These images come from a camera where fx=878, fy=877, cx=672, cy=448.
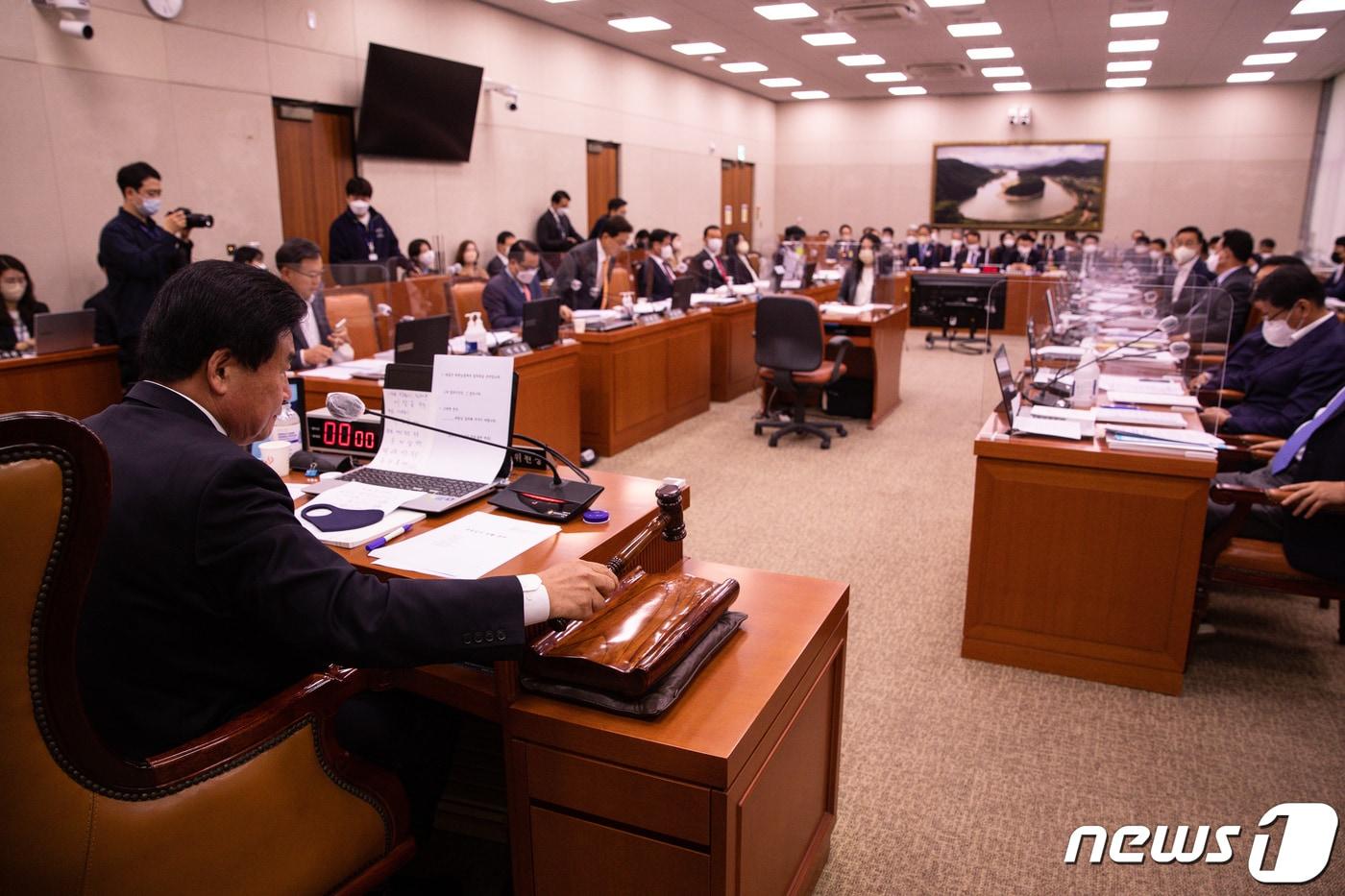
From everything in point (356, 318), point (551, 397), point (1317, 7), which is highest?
point (1317, 7)

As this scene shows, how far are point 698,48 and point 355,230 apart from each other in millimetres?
5820

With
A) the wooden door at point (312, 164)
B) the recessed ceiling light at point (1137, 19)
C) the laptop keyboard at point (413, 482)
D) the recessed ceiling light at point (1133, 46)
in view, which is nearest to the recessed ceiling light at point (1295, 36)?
the recessed ceiling light at point (1133, 46)

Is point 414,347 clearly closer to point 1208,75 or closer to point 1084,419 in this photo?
point 1084,419

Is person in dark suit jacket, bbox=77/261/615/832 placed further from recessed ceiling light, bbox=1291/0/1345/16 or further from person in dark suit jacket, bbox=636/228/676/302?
recessed ceiling light, bbox=1291/0/1345/16

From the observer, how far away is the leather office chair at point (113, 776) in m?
0.94

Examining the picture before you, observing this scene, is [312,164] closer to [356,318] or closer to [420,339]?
[356,318]

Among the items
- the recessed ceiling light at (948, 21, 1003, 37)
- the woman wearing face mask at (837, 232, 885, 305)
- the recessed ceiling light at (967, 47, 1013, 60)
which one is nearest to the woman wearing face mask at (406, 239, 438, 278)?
the woman wearing face mask at (837, 232, 885, 305)

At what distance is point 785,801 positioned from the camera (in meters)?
1.66

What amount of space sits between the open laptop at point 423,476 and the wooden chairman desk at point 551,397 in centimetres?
215

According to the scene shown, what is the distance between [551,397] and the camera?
16.2ft

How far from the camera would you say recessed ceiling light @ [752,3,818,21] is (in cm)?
853

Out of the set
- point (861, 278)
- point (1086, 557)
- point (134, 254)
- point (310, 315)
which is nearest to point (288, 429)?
point (310, 315)

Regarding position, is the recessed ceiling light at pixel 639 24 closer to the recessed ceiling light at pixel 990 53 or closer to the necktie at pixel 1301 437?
the recessed ceiling light at pixel 990 53

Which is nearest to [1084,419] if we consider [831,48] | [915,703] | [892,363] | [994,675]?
[994,675]
